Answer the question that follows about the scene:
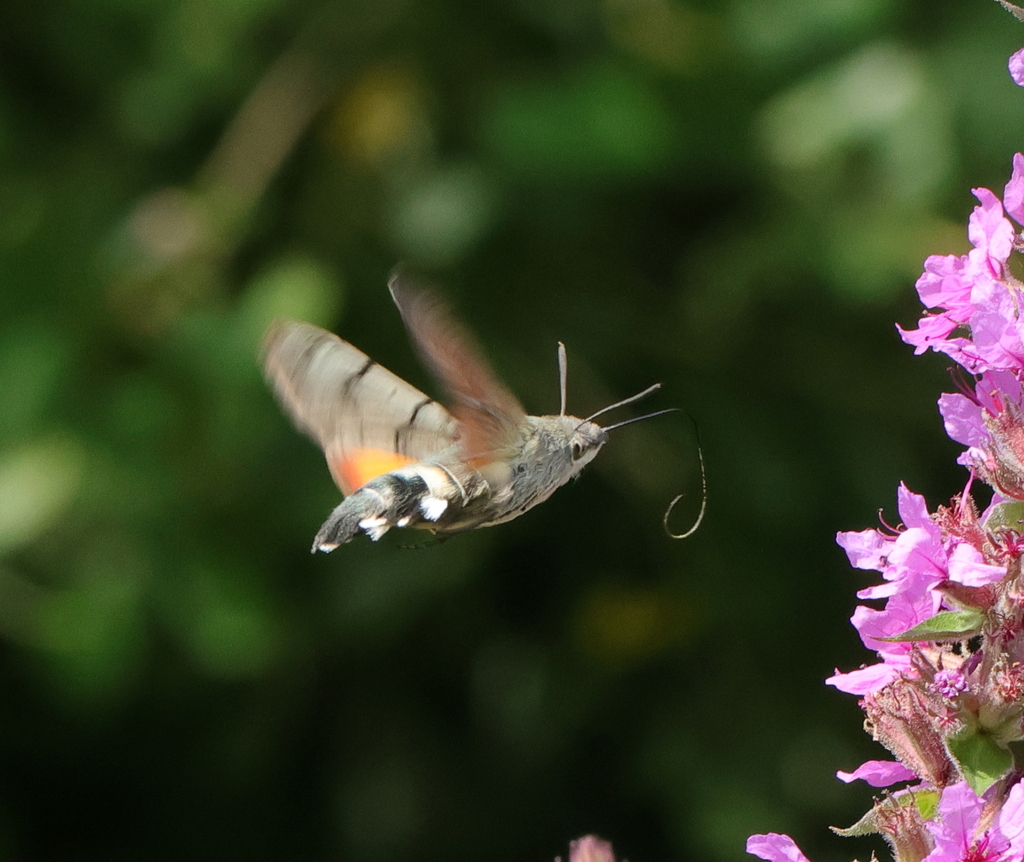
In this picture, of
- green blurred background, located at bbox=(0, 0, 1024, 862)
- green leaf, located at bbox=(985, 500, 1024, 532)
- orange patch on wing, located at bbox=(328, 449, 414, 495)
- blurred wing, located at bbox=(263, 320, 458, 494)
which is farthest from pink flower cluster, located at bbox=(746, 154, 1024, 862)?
green blurred background, located at bbox=(0, 0, 1024, 862)

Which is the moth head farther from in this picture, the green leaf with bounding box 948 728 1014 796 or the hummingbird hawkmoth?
the green leaf with bounding box 948 728 1014 796

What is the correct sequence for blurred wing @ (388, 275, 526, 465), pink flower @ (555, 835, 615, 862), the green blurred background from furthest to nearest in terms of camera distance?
the green blurred background, blurred wing @ (388, 275, 526, 465), pink flower @ (555, 835, 615, 862)

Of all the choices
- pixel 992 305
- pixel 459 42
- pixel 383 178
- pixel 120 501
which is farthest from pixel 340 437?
pixel 459 42

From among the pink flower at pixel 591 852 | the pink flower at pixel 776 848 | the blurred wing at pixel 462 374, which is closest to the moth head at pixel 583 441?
the blurred wing at pixel 462 374

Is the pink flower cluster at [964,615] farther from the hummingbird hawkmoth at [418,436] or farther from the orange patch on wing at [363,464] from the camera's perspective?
the orange patch on wing at [363,464]

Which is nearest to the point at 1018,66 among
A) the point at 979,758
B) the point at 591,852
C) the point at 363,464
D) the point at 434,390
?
the point at 979,758

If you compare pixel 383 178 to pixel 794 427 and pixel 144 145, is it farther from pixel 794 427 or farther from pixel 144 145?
pixel 794 427
